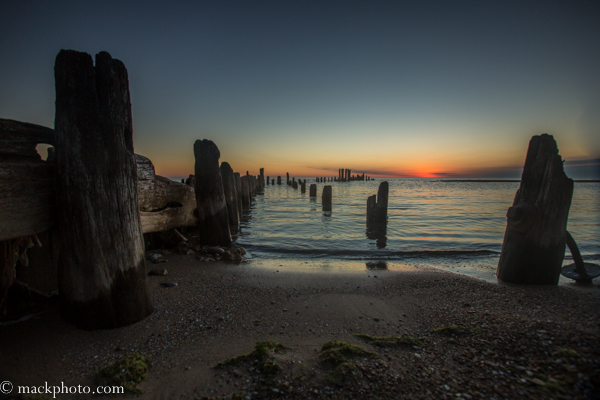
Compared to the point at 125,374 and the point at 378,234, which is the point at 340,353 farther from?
the point at 378,234

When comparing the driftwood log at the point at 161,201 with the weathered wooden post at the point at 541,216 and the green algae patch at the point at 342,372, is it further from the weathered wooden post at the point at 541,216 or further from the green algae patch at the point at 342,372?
the weathered wooden post at the point at 541,216

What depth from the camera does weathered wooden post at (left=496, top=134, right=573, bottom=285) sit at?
3619mm

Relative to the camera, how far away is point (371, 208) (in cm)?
1246

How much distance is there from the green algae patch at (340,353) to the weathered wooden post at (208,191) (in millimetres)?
5288

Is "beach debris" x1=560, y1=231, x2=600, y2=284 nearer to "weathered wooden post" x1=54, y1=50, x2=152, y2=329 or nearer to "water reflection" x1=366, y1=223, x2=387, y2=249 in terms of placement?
"water reflection" x1=366, y1=223, x2=387, y2=249

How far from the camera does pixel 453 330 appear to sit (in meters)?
2.49

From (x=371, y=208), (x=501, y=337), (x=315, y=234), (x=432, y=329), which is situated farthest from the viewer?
Answer: (x=371, y=208)

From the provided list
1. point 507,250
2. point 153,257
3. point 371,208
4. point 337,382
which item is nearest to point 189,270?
point 153,257

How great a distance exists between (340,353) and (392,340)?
593 mm

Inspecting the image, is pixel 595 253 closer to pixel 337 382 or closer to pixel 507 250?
pixel 507 250

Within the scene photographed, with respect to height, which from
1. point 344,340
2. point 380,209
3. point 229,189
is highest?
point 229,189

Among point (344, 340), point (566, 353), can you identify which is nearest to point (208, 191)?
point (344, 340)

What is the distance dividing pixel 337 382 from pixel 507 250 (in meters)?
3.66

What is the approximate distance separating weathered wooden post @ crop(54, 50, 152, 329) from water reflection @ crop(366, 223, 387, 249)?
Answer: 680 cm
